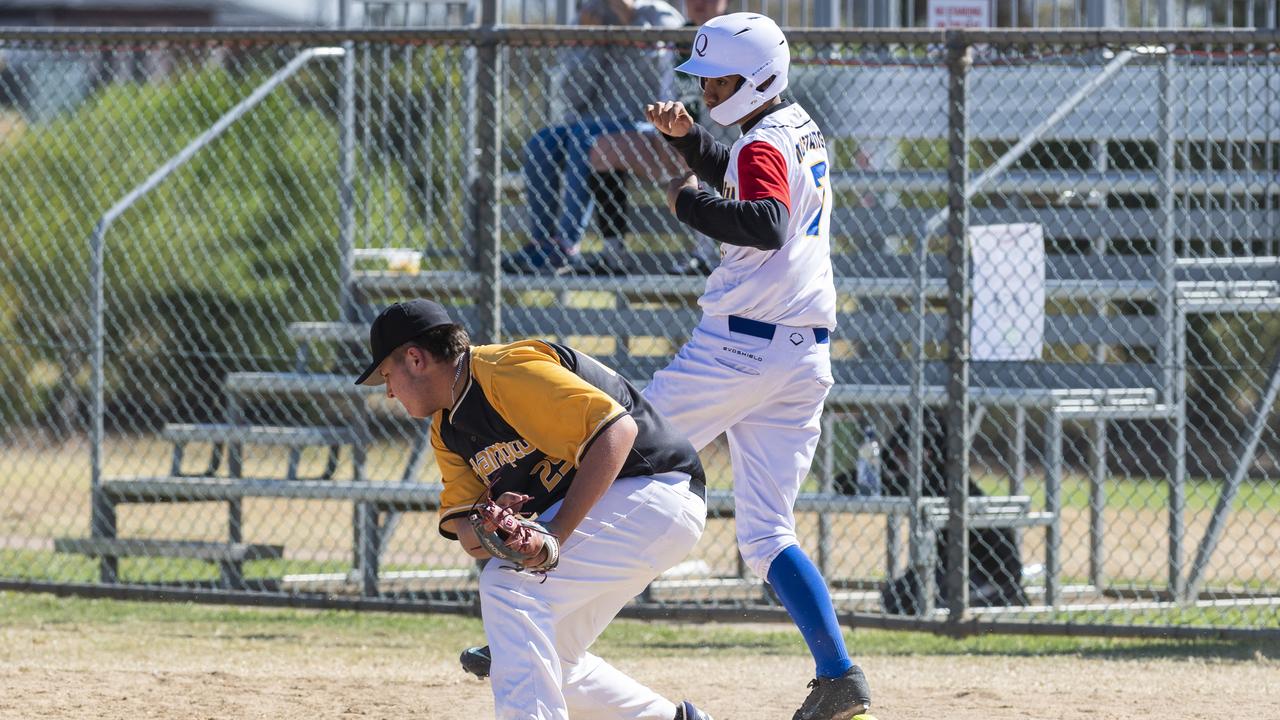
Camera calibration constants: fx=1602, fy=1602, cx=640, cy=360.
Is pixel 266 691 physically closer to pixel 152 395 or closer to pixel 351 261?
pixel 351 261

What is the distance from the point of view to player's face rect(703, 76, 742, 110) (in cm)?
493

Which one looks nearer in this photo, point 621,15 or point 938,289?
point 938,289

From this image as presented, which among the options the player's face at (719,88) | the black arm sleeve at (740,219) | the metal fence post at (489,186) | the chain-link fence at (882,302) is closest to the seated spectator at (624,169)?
the chain-link fence at (882,302)

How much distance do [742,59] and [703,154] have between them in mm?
364

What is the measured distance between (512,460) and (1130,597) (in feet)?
17.1

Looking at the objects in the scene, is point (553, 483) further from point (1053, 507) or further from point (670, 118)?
point (1053, 507)

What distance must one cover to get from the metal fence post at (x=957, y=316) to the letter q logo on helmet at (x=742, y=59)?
6.82ft

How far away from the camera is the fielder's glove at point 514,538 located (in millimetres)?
3797

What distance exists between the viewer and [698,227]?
15.2 ft

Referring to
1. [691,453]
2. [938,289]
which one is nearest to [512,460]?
[691,453]

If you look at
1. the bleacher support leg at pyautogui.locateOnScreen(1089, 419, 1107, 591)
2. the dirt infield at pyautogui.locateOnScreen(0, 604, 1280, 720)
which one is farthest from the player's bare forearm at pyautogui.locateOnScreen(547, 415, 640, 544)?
the bleacher support leg at pyautogui.locateOnScreen(1089, 419, 1107, 591)

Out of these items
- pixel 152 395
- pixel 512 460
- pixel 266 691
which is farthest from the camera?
pixel 152 395

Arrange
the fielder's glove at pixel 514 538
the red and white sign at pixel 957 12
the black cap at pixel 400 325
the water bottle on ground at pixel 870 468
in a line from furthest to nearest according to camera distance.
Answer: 1. the red and white sign at pixel 957 12
2. the water bottle on ground at pixel 870 468
3. the black cap at pixel 400 325
4. the fielder's glove at pixel 514 538

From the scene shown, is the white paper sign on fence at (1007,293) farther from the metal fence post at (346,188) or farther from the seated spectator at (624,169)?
the metal fence post at (346,188)
